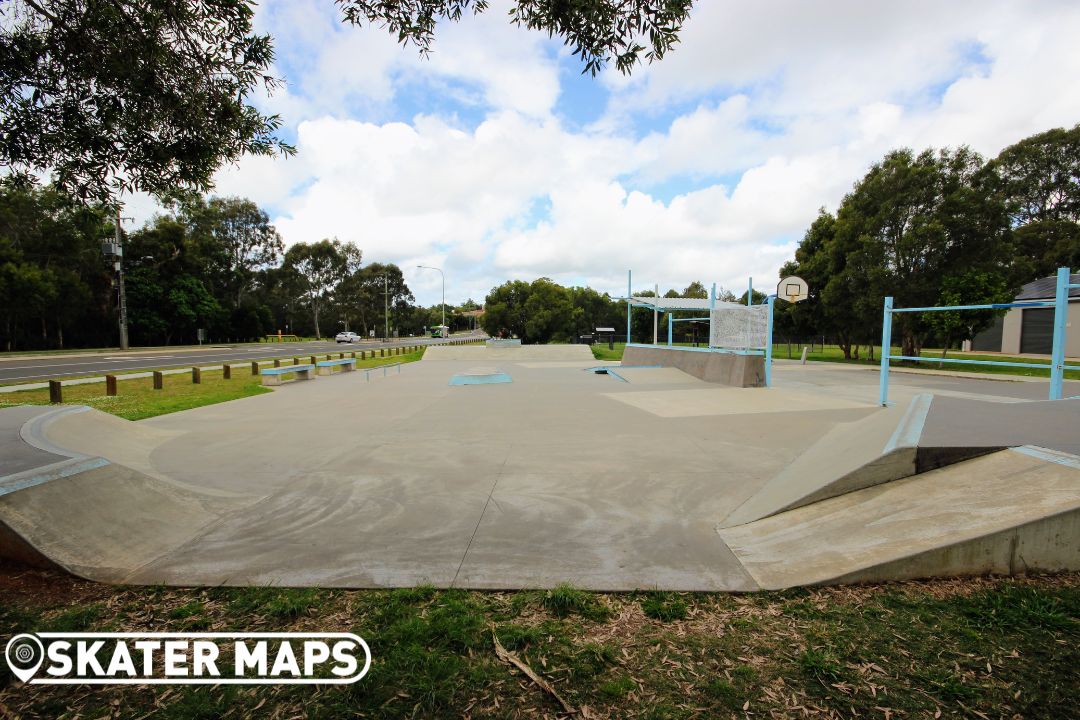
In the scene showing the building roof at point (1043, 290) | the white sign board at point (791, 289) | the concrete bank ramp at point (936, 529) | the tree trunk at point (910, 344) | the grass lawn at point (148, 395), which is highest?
the building roof at point (1043, 290)

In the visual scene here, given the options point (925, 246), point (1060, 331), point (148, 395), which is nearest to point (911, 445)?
point (1060, 331)

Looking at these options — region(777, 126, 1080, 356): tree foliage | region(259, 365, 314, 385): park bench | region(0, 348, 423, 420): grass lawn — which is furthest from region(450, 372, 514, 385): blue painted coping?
region(777, 126, 1080, 356): tree foliage

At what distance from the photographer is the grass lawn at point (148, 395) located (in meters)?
10.0

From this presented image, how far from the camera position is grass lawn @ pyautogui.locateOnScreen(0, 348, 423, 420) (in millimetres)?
10023

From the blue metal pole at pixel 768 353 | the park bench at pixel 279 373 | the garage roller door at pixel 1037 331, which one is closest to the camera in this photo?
the blue metal pole at pixel 768 353

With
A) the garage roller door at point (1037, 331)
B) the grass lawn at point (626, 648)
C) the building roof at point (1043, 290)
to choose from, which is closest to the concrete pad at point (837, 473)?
the grass lawn at point (626, 648)

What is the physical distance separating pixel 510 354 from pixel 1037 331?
32353 mm

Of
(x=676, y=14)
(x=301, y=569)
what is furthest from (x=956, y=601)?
(x=676, y=14)

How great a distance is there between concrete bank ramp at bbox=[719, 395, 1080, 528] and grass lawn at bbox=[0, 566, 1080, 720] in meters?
1.13

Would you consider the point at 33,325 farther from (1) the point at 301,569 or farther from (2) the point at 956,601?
(2) the point at 956,601

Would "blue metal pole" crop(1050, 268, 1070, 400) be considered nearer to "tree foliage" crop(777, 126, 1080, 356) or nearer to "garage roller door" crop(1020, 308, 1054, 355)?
"tree foliage" crop(777, 126, 1080, 356)

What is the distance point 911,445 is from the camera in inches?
154

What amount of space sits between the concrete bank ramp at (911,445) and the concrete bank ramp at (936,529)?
115 mm

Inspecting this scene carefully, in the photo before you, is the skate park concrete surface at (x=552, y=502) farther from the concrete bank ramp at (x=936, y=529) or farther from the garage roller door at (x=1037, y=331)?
the garage roller door at (x=1037, y=331)
